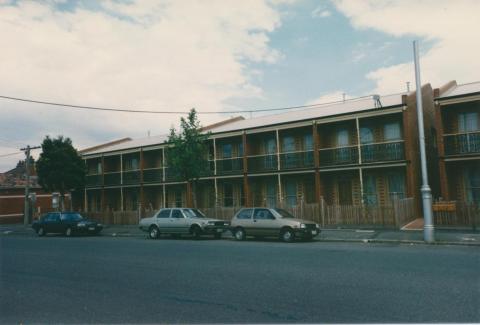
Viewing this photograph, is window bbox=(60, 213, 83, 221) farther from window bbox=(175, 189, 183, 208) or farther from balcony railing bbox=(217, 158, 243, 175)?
window bbox=(175, 189, 183, 208)

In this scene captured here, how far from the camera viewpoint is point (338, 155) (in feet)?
80.0

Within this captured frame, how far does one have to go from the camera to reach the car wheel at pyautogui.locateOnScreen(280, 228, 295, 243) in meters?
16.3

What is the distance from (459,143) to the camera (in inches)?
824

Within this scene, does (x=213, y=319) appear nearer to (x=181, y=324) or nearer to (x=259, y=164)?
(x=181, y=324)

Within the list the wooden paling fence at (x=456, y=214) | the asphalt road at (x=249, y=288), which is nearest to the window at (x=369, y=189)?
the wooden paling fence at (x=456, y=214)

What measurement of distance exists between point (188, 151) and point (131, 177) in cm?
1345

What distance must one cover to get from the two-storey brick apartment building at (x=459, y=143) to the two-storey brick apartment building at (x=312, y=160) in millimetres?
1572

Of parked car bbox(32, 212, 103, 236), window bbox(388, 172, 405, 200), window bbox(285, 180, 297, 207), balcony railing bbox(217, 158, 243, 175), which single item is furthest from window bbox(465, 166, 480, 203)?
parked car bbox(32, 212, 103, 236)

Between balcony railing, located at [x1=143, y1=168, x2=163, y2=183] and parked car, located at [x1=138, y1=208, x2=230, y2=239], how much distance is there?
37.9ft

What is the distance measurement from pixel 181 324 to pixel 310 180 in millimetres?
21636

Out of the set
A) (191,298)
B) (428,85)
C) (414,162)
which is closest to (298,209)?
(414,162)

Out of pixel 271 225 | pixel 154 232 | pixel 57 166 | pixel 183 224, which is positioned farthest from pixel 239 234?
pixel 57 166

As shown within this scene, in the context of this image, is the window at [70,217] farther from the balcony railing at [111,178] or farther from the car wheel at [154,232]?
the balcony railing at [111,178]

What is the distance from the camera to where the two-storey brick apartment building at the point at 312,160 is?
22.7 metres
